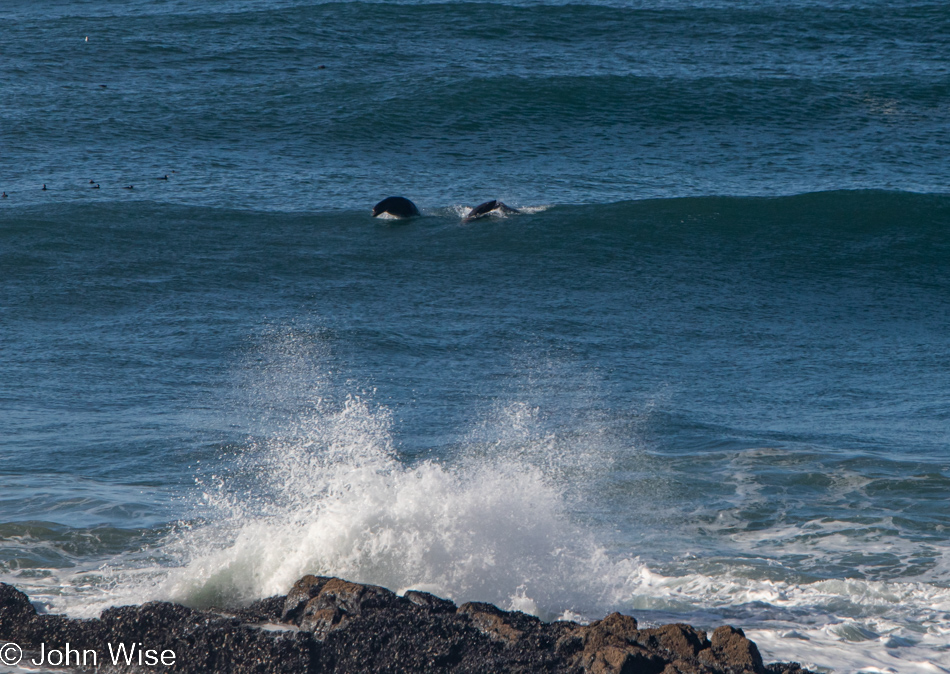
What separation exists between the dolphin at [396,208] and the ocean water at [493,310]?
1.03 feet

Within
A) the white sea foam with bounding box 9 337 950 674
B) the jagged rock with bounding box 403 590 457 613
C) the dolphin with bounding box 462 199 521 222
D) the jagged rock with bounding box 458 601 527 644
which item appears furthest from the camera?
Answer: the dolphin with bounding box 462 199 521 222

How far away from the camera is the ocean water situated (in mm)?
8617

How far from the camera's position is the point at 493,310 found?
57.6ft

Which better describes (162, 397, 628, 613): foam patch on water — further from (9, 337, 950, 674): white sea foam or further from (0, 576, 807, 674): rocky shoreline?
(0, 576, 807, 674): rocky shoreline

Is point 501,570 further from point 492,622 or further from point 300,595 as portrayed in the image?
point 300,595

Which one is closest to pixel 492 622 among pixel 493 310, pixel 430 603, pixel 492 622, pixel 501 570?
pixel 492 622

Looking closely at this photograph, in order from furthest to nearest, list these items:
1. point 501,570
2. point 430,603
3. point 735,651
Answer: point 501,570
point 430,603
point 735,651

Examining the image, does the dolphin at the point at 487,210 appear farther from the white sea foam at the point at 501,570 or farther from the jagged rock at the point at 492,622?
the jagged rock at the point at 492,622

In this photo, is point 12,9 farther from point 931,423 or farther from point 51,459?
point 931,423

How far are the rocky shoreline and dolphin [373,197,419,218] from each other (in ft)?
48.2

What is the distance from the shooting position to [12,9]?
3453 cm

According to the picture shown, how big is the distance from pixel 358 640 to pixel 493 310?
449 inches

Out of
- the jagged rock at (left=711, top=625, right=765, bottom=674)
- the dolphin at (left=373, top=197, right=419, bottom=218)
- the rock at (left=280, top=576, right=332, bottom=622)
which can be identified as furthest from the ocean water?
the jagged rock at (left=711, top=625, right=765, bottom=674)

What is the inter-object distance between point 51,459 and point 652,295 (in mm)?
10516
